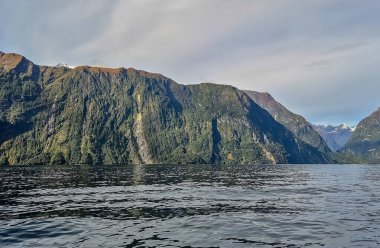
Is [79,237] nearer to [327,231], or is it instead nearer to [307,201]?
[327,231]

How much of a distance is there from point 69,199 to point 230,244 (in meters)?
34.4

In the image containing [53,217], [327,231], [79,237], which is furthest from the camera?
[53,217]

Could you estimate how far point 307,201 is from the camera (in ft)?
163

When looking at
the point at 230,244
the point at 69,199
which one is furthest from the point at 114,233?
the point at 69,199

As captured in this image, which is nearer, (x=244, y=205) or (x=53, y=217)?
(x=53, y=217)

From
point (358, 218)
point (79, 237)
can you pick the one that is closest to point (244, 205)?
point (358, 218)

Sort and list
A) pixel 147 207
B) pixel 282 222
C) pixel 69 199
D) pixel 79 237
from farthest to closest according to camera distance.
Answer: pixel 69 199, pixel 147 207, pixel 282 222, pixel 79 237

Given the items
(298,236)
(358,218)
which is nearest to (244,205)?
(358,218)

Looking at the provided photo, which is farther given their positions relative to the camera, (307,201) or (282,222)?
(307,201)

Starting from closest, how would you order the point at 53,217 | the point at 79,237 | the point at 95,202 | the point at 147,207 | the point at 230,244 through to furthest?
the point at 230,244
the point at 79,237
the point at 53,217
the point at 147,207
the point at 95,202

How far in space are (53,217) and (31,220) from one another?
2387mm

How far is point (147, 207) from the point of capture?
44.1 metres

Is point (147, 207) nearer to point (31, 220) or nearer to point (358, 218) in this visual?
point (31, 220)

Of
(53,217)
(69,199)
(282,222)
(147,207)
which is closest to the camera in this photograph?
(282,222)
